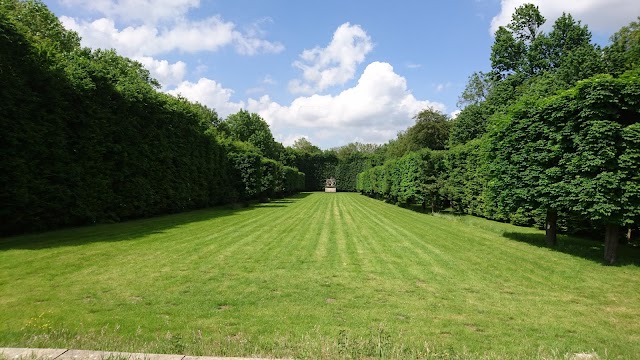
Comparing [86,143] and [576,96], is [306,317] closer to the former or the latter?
[576,96]

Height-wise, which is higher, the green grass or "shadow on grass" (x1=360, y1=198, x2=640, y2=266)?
"shadow on grass" (x1=360, y1=198, x2=640, y2=266)

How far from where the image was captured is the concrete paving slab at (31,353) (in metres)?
3.40

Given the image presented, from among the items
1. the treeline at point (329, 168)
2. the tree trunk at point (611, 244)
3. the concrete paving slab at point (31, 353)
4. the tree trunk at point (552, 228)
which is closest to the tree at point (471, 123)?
the tree trunk at point (552, 228)

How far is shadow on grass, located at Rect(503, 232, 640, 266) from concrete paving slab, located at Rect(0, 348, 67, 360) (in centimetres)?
1321

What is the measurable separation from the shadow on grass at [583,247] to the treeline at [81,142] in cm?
1817

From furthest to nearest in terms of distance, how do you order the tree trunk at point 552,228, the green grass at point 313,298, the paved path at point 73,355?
the tree trunk at point 552,228 < the green grass at point 313,298 < the paved path at point 73,355

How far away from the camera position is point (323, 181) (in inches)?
3735

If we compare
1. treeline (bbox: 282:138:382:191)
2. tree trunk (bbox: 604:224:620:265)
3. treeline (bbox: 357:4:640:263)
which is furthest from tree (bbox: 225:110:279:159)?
tree trunk (bbox: 604:224:620:265)

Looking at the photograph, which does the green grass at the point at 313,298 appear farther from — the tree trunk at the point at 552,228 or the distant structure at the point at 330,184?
the distant structure at the point at 330,184

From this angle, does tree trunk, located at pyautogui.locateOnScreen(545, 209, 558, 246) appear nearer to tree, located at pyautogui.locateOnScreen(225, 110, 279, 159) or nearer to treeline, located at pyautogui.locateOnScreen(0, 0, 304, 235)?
treeline, located at pyautogui.locateOnScreen(0, 0, 304, 235)

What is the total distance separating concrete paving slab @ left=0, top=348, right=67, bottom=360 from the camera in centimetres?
340

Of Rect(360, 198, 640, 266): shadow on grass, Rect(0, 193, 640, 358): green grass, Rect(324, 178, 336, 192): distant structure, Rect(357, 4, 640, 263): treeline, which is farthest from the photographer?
Rect(324, 178, 336, 192): distant structure

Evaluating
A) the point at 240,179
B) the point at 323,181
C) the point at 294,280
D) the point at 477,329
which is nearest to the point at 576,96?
the point at 477,329

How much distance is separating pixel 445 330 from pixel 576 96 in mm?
9499
